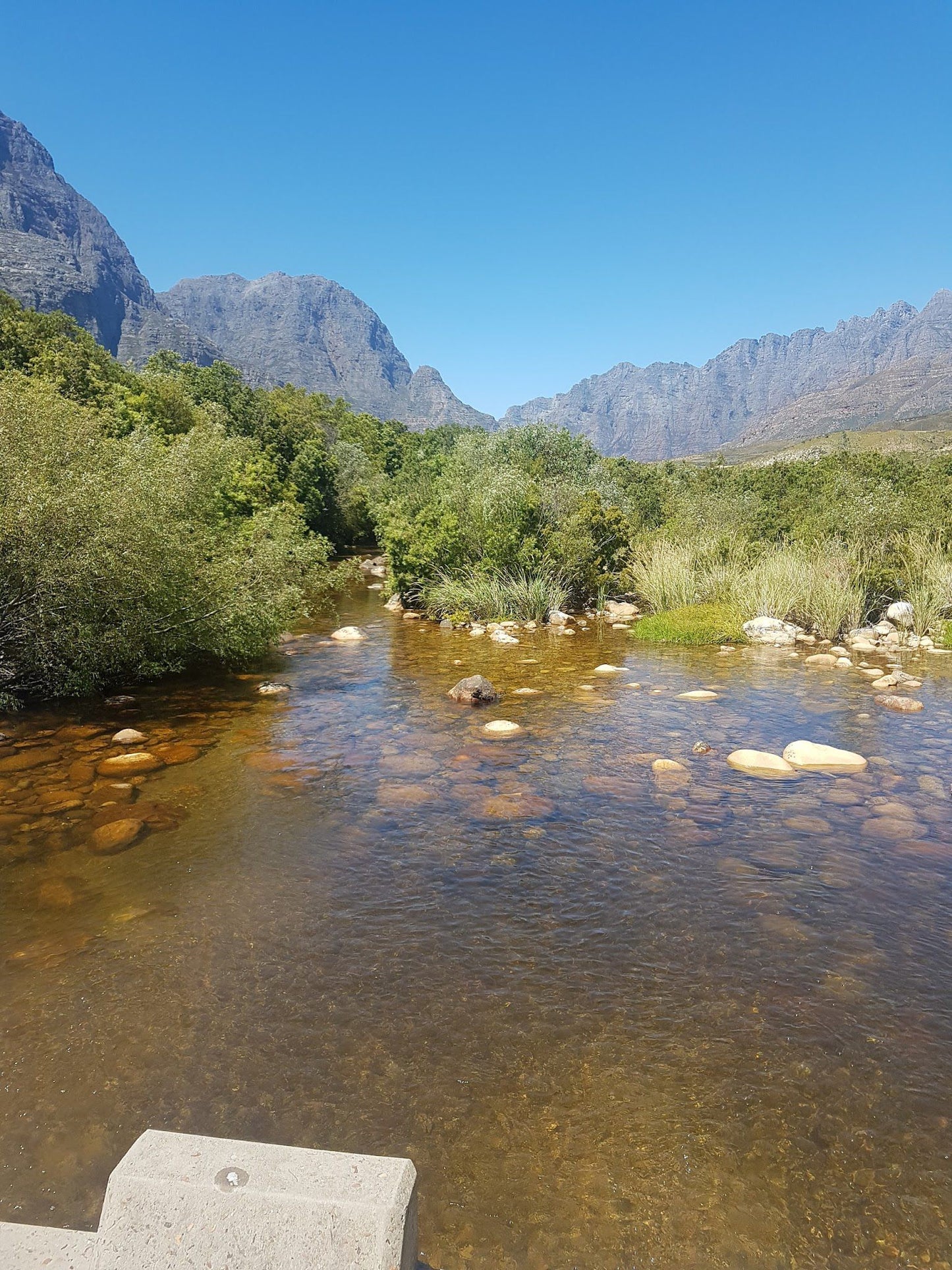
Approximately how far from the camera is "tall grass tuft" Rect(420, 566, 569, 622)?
22.6 meters

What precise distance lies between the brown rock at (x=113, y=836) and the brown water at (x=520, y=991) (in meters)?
0.12

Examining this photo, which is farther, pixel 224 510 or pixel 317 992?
pixel 224 510

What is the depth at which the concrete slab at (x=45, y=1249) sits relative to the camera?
216 cm

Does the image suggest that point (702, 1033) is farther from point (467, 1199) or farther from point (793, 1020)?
point (467, 1199)

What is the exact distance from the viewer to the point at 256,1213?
6.68 ft

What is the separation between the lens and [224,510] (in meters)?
18.2

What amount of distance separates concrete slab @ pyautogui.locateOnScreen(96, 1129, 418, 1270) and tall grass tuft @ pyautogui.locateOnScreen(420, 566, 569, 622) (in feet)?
67.0

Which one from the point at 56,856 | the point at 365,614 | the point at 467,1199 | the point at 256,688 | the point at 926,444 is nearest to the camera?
the point at 467,1199

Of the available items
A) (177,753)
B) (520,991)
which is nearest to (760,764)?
(520,991)

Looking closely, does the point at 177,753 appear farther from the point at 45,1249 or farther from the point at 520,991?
the point at 45,1249

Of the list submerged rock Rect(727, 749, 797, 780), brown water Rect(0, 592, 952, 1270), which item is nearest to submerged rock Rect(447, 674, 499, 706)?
brown water Rect(0, 592, 952, 1270)

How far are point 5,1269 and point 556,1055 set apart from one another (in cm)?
323

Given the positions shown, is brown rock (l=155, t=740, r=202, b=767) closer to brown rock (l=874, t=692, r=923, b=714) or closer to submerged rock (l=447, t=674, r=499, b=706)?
submerged rock (l=447, t=674, r=499, b=706)

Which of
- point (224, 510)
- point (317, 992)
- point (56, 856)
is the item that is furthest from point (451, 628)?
point (317, 992)
